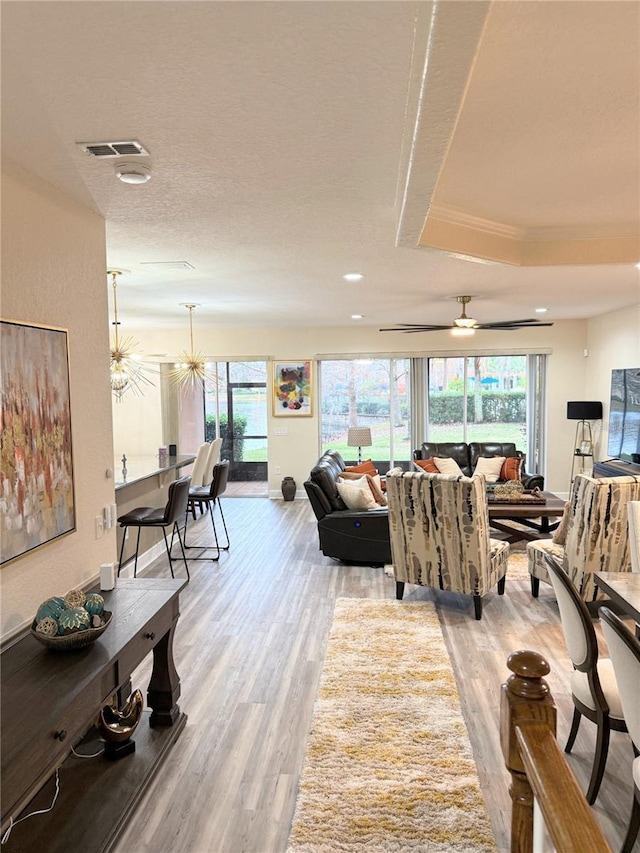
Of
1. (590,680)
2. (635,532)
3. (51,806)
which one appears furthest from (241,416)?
(590,680)

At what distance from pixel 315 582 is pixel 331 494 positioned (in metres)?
0.94

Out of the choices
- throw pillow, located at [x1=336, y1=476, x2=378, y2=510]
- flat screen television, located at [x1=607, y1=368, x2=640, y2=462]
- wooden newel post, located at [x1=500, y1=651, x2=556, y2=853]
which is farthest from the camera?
flat screen television, located at [x1=607, y1=368, x2=640, y2=462]

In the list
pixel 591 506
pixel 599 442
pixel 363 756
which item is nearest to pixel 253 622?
pixel 363 756

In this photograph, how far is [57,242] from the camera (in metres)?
2.55

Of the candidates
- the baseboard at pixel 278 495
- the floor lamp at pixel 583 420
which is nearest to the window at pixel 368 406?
the baseboard at pixel 278 495

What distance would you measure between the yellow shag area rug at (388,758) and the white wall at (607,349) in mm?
4854

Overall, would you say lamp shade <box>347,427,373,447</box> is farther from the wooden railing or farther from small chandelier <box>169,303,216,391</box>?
the wooden railing

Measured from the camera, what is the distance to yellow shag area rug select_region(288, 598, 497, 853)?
7.17 ft

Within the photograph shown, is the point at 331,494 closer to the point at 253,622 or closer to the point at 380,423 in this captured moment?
the point at 253,622

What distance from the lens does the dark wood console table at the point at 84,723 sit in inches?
64.4

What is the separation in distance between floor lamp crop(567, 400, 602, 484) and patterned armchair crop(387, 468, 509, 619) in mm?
4061

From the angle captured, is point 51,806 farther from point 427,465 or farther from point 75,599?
point 427,465

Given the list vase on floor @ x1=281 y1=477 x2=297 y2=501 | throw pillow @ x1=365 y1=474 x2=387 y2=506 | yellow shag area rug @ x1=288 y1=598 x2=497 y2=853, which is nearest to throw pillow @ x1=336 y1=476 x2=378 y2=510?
throw pillow @ x1=365 y1=474 x2=387 y2=506

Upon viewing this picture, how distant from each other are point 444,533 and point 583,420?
4.90 m
